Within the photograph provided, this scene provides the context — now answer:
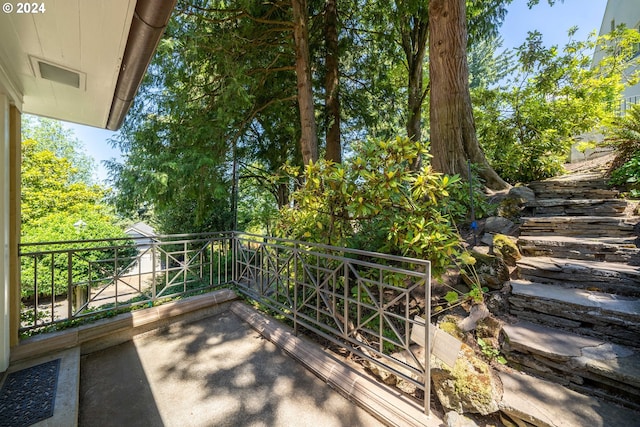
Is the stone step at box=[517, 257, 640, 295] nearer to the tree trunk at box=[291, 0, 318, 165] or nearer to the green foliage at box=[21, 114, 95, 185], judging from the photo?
the tree trunk at box=[291, 0, 318, 165]

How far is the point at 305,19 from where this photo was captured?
494 cm

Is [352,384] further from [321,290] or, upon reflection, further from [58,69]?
[58,69]

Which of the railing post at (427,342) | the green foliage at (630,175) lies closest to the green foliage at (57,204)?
the railing post at (427,342)

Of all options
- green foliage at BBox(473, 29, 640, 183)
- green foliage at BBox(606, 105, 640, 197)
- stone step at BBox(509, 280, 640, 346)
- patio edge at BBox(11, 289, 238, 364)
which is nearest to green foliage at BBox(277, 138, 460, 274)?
stone step at BBox(509, 280, 640, 346)

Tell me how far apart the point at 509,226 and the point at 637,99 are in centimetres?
878

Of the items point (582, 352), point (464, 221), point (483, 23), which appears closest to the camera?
point (582, 352)

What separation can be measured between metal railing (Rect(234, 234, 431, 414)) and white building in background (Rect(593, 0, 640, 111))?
374 inches

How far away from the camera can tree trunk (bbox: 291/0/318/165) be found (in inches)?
193

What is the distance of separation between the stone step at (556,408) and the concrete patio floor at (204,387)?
0.87 m

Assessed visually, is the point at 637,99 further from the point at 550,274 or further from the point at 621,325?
the point at 621,325

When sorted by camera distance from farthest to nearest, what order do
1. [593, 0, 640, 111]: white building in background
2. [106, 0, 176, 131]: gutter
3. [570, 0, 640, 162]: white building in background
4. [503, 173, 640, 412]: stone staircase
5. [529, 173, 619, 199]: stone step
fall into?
[593, 0, 640, 111]: white building in background → [570, 0, 640, 162]: white building in background → [529, 173, 619, 199]: stone step → [503, 173, 640, 412]: stone staircase → [106, 0, 176, 131]: gutter

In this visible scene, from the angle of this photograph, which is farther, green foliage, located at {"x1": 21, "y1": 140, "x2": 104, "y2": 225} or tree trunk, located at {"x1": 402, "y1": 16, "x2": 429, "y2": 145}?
green foliage, located at {"x1": 21, "y1": 140, "x2": 104, "y2": 225}

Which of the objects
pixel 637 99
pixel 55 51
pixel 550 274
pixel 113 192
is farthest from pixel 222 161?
pixel 637 99

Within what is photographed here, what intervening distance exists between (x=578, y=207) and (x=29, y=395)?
5.77m
